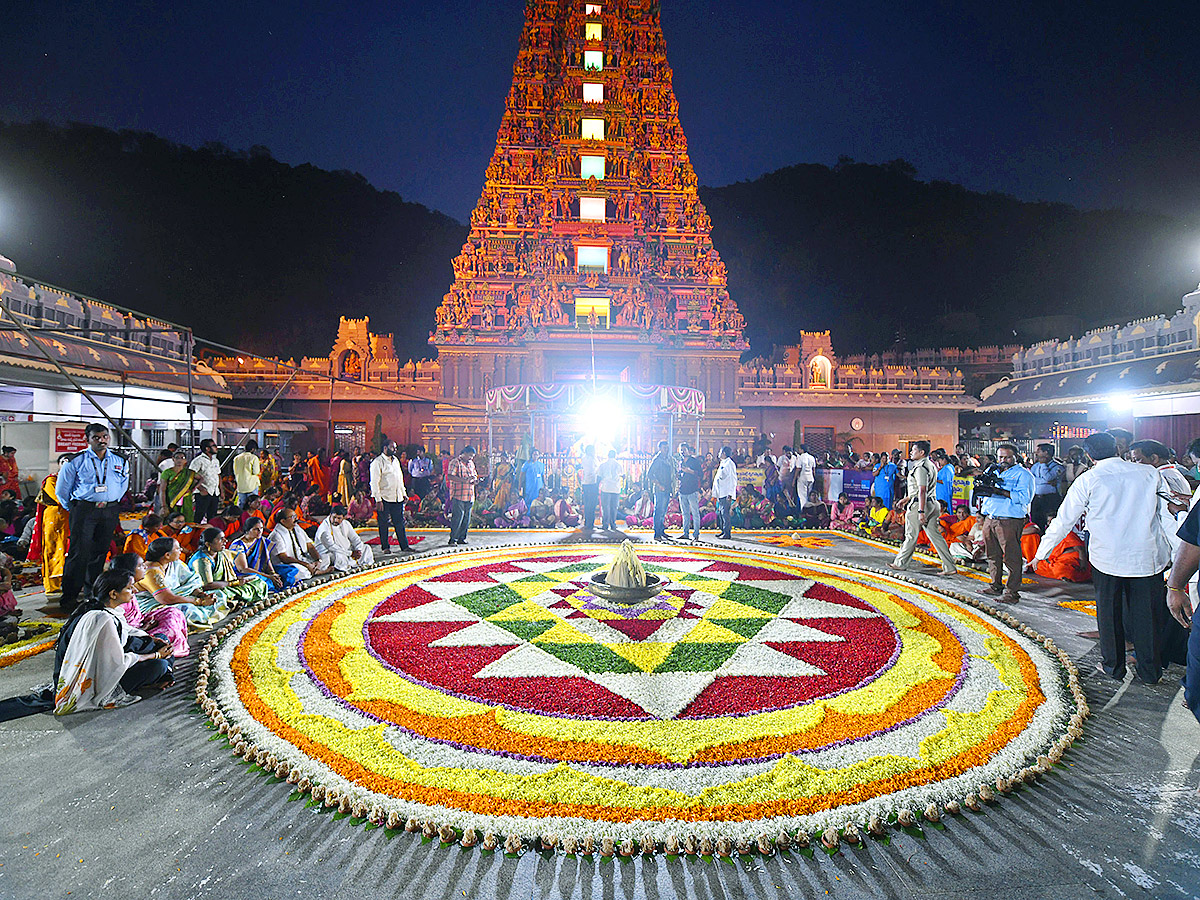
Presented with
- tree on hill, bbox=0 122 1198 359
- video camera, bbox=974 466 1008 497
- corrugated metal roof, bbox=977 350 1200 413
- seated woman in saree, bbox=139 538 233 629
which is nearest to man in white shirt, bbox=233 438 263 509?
seated woman in saree, bbox=139 538 233 629

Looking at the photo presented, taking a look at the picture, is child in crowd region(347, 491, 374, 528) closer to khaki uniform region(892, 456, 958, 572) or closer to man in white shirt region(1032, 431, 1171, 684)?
khaki uniform region(892, 456, 958, 572)

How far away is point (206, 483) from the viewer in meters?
8.55

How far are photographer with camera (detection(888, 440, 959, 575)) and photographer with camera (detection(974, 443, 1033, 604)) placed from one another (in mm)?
809

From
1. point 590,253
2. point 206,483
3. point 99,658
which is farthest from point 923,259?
point 99,658

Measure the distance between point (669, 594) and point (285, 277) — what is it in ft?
157

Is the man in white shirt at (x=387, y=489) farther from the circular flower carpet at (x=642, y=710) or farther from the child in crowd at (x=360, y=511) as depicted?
the child in crowd at (x=360, y=511)

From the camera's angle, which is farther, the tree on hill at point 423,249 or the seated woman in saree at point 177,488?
the tree on hill at point 423,249

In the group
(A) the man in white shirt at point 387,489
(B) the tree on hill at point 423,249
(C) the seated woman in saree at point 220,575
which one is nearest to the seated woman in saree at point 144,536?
(C) the seated woman in saree at point 220,575

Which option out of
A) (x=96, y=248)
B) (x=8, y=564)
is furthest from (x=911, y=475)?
(x=96, y=248)

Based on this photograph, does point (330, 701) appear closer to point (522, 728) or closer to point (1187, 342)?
point (522, 728)

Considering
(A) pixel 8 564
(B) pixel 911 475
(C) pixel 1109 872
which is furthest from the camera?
(B) pixel 911 475

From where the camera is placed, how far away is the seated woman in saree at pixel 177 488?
7695 millimetres

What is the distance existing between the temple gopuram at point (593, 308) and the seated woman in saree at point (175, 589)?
14630 mm

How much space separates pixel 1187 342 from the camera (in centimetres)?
1575
